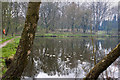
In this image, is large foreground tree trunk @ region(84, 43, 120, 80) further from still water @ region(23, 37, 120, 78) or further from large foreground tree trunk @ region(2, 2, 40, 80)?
large foreground tree trunk @ region(2, 2, 40, 80)

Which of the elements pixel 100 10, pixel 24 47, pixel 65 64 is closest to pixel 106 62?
pixel 24 47

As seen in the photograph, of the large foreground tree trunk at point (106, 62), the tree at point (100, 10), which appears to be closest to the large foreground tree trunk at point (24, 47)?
the large foreground tree trunk at point (106, 62)

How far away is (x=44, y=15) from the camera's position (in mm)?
46750

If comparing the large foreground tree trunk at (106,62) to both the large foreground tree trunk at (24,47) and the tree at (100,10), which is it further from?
the tree at (100,10)

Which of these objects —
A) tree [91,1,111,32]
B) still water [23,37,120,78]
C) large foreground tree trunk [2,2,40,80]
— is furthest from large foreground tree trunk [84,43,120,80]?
tree [91,1,111,32]

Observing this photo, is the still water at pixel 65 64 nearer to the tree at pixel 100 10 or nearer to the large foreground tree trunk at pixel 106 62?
the large foreground tree trunk at pixel 106 62

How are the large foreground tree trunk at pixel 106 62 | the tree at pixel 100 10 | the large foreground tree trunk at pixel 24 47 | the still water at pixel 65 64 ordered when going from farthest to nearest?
1. the tree at pixel 100 10
2. the still water at pixel 65 64
3. the large foreground tree trunk at pixel 24 47
4. the large foreground tree trunk at pixel 106 62

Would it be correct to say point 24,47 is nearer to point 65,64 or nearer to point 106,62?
point 106,62

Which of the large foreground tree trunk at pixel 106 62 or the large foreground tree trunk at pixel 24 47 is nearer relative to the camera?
the large foreground tree trunk at pixel 106 62

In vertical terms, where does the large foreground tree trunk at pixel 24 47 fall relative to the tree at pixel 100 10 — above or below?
below

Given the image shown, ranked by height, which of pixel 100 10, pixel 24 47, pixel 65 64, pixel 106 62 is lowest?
pixel 65 64

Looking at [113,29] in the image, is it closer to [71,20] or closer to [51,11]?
[71,20]

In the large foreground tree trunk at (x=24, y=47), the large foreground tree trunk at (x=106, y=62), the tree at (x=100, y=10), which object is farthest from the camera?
the tree at (x=100, y=10)

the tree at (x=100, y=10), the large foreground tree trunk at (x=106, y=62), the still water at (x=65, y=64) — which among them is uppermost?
the tree at (x=100, y=10)
